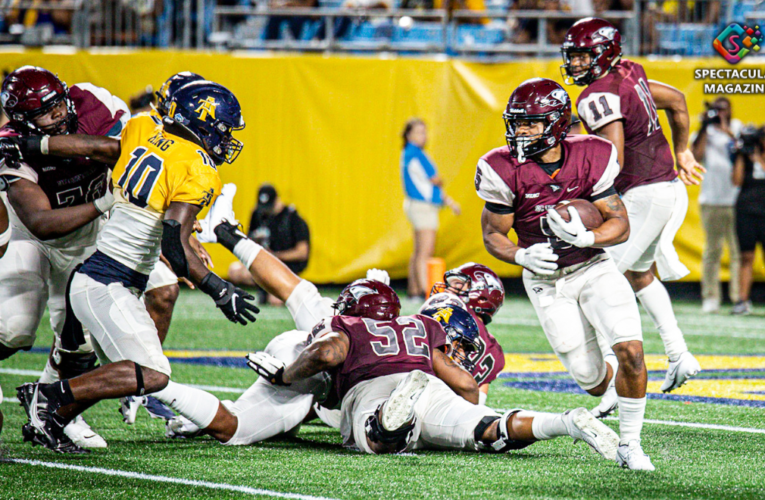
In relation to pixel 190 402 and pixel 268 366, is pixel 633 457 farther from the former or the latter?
pixel 190 402

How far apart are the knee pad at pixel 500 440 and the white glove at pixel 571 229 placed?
77 centimetres

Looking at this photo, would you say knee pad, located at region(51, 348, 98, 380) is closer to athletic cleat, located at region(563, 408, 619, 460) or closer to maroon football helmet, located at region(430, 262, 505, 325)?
maroon football helmet, located at region(430, 262, 505, 325)

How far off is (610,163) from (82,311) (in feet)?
7.83

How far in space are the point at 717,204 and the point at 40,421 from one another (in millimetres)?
8358

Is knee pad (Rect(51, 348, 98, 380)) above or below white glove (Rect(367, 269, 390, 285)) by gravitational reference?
below

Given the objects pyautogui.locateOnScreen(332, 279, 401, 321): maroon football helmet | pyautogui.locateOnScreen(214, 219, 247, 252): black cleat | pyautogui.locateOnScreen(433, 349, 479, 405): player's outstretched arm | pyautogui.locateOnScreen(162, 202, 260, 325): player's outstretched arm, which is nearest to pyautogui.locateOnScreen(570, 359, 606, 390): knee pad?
pyautogui.locateOnScreen(433, 349, 479, 405): player's outstretched arm

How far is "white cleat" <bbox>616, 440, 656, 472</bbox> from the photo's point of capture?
409 cm

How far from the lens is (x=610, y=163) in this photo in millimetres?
4613

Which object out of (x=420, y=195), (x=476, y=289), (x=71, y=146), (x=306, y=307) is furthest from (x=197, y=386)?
(x=420, y=195)

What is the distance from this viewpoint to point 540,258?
14.1ft

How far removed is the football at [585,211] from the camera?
4.49 meters

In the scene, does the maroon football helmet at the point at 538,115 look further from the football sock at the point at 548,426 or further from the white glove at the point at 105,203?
the white glove at the point at 105,203

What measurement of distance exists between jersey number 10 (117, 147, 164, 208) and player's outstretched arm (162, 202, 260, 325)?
14 cm

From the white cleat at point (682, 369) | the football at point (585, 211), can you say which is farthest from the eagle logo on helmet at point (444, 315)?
the white cleat at point (682, 369)
